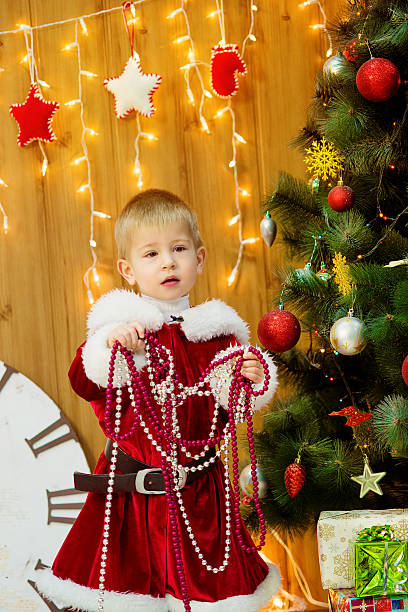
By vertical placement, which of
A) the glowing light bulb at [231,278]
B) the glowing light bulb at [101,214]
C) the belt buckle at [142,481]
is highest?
the glowing light bulb at [101,214]

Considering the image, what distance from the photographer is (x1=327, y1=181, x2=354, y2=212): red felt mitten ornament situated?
4.68ft

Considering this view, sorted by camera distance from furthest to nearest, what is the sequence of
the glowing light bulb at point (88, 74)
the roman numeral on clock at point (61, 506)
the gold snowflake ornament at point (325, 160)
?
the glowing light bulb at point (88, 74), the roman numeral on clock at point (61, 506), the gold snowflake ornament at point (325, 160)

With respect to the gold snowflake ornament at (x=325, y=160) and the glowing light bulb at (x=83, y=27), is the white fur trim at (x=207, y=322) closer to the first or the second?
the gold snowflake ornament at (x=325, y=160)

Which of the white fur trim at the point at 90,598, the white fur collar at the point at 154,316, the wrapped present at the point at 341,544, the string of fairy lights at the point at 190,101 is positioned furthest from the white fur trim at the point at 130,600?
the string of fairy lights at the point at 190,101

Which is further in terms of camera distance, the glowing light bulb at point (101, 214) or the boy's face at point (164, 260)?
the glowing light bulb at point (101, 214)

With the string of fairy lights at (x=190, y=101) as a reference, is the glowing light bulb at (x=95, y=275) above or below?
below

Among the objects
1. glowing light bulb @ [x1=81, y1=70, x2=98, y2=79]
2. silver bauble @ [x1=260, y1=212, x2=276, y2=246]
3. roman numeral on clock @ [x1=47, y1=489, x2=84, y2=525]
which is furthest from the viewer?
glowing light bulb @ [x1=81, y1=70, x2=98, y2=79]

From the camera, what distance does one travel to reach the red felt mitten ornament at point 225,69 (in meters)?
1.88

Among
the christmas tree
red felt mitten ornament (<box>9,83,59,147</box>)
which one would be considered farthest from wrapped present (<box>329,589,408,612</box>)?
red felt mitten ornament (<box>9,83,59,147</box>)

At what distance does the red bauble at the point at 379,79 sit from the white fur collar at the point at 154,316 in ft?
1.69

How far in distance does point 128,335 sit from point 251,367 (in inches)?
9.1

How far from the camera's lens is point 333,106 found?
1.47 m

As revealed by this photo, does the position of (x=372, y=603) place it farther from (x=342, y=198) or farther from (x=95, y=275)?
(x=95, y=275)

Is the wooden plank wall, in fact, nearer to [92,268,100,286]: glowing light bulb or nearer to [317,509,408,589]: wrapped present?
[92,268,100,286]: glowing light bulb
